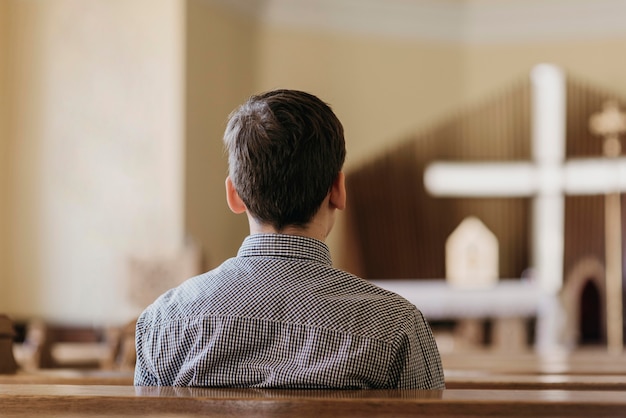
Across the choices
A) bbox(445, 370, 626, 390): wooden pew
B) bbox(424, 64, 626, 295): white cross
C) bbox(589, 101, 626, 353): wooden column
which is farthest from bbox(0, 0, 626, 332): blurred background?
bbox(445, 370, 626, 390): wooden pew

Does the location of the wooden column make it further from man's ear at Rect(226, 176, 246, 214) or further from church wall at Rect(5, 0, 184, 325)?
man's ear at Rect(226, 176, 246, 214)

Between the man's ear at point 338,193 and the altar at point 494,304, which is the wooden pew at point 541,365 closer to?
the man's ear at point 338,193

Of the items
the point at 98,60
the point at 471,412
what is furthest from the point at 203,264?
the point at 471,412

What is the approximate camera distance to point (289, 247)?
1.74 metres

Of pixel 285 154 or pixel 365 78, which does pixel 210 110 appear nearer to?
pixel 365 78

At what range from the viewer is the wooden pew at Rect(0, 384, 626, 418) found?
126 centimetres

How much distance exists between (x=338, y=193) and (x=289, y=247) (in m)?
0.13

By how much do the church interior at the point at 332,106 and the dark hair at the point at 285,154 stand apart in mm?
5101

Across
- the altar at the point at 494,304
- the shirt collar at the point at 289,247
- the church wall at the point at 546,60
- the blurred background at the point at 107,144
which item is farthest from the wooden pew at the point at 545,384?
the church wall at the point at 546,60

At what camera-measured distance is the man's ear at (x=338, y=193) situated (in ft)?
5.71

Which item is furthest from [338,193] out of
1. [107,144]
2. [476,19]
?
[476,19]

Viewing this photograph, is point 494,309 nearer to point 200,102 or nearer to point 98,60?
point 200,102

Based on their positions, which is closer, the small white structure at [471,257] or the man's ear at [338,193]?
the man's ear at [338,193]

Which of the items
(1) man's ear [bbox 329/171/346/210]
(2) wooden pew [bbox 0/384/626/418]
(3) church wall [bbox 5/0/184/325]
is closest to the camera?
(2) wooden pew [bbox 0/384/626/418]
